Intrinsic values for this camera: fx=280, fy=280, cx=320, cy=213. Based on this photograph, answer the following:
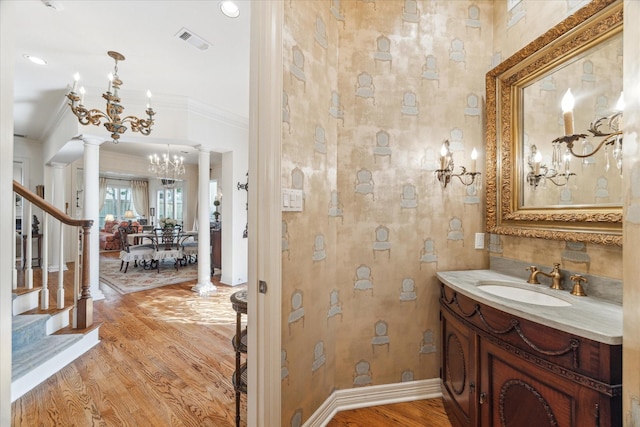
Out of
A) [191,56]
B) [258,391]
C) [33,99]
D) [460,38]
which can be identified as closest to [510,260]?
[460,38]

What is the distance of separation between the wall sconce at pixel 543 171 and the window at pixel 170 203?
10.1 metres

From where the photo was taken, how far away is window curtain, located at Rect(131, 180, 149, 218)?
989 cm

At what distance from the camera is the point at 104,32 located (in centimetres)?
258

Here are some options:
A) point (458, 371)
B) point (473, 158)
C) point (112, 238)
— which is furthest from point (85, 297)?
point (112, 238)

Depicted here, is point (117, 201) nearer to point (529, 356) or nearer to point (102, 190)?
point (102, 190)

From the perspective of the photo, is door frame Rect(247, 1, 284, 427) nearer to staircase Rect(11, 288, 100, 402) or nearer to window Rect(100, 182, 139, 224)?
staircase Rect(11, 288, 100, 402)

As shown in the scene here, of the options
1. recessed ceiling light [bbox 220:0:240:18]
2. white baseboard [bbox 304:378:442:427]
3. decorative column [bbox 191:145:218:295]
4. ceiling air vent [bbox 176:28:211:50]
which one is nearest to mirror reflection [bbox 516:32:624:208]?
white baseboard [bbox 304:378:442:427]

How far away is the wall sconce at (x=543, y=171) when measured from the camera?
4.86 feet

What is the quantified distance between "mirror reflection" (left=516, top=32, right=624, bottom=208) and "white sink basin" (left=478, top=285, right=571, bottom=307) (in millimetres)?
488

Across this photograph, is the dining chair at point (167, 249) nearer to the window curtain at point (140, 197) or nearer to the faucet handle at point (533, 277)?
the window curtain at point (140, 197)

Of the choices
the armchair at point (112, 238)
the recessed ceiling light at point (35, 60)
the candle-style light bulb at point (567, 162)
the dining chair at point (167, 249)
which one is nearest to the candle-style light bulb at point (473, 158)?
the candle-style light bulb at point (567, 162)

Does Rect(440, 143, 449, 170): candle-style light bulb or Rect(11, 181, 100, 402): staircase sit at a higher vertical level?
Rect(440, 143, 449, 170): candle-style light bulb

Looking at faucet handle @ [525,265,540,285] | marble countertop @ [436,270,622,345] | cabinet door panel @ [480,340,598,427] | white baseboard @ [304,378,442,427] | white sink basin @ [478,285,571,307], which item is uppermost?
faucet handle @ [525,265,540,285]

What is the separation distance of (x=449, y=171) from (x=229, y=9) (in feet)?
7.03
